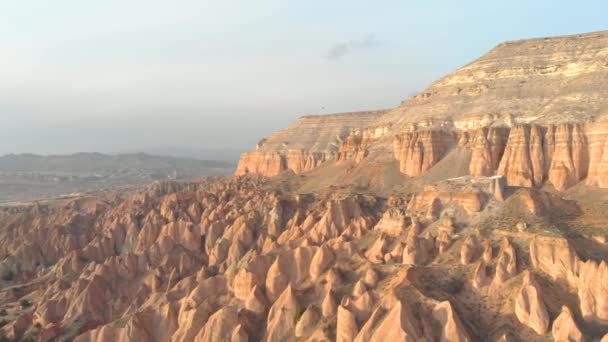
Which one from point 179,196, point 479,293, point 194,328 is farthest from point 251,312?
point 179,196

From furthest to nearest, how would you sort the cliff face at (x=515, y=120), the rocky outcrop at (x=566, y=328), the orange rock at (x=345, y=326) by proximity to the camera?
the cliff face at (x=515, y=120), the orange rock at (x=345, y=326), the rocky outcrop at (x=566, y=328)

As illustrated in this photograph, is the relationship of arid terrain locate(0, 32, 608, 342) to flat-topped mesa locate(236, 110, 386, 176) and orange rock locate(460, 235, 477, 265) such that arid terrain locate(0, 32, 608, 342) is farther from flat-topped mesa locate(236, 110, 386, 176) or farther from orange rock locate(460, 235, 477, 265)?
flat-topped mesa locate(236, 110, 386, 176)

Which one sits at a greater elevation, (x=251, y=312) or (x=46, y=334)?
(x=251, y=312)

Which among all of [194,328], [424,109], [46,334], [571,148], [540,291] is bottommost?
[46,334]

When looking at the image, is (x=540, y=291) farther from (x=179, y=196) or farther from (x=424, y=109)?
(x=179, y=196)

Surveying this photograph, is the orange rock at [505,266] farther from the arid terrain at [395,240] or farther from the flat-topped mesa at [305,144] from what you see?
the flat-topped mesa at [305,144]

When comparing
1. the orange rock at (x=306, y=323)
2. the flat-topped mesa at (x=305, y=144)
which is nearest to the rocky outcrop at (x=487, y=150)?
the orange rock at (x=306, y=323)
